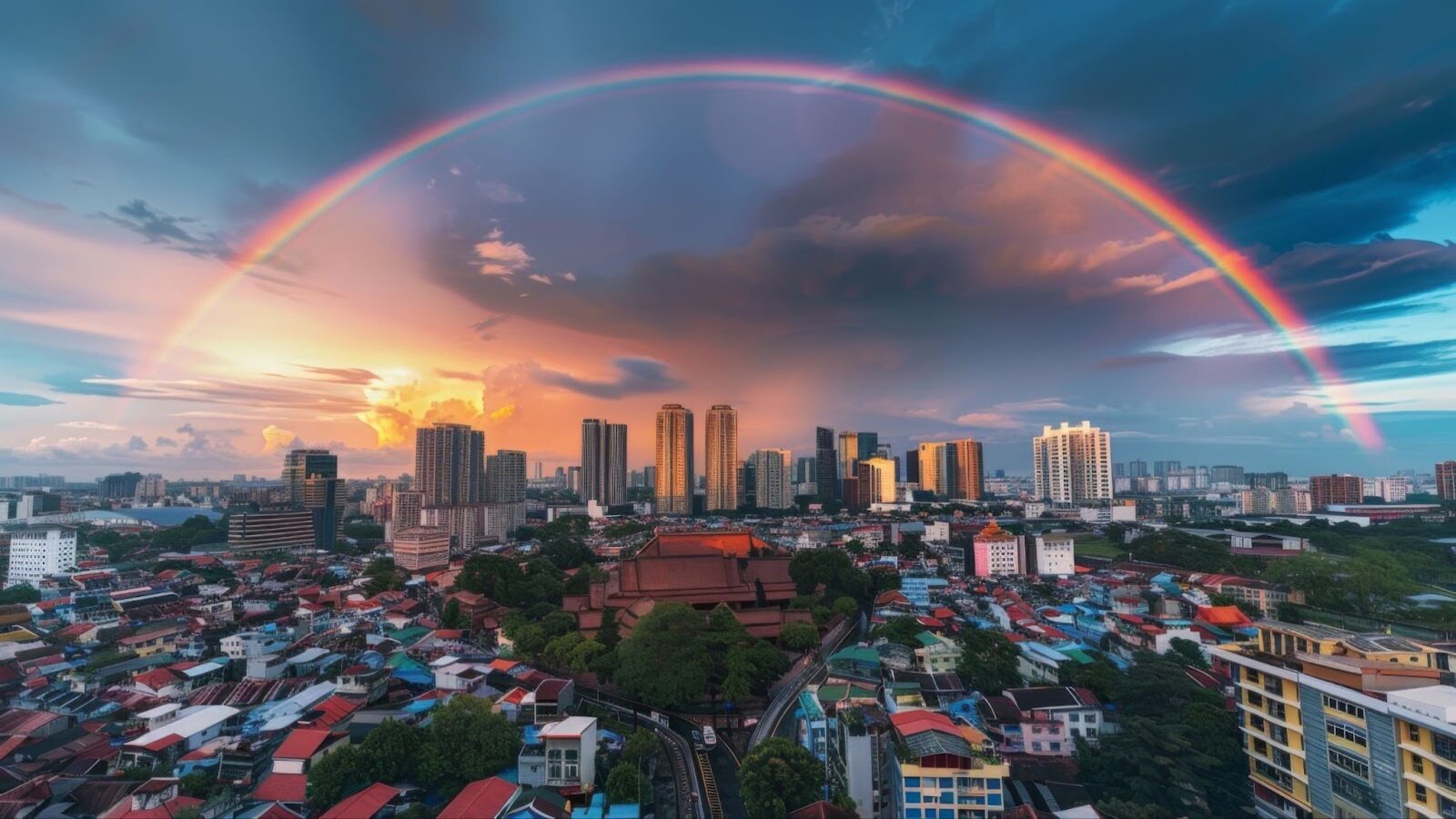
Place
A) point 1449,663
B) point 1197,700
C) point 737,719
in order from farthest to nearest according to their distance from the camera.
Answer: point 737,719
point 1197,700
point 1449,663

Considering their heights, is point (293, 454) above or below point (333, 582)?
above

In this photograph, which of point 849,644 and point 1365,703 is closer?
point 1365,703

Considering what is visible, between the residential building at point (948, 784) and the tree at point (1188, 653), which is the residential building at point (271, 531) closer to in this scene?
the residential building at point (948, 784)

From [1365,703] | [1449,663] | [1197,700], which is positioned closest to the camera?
[1365,703]

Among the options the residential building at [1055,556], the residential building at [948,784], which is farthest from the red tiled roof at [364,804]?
the residential building at [1055,556]

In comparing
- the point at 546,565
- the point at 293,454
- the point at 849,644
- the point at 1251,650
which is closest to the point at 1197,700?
the point at 1251,650

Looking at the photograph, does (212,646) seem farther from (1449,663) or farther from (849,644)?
(1449,663)

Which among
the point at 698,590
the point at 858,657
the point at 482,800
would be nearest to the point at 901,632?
the point at 858,657
